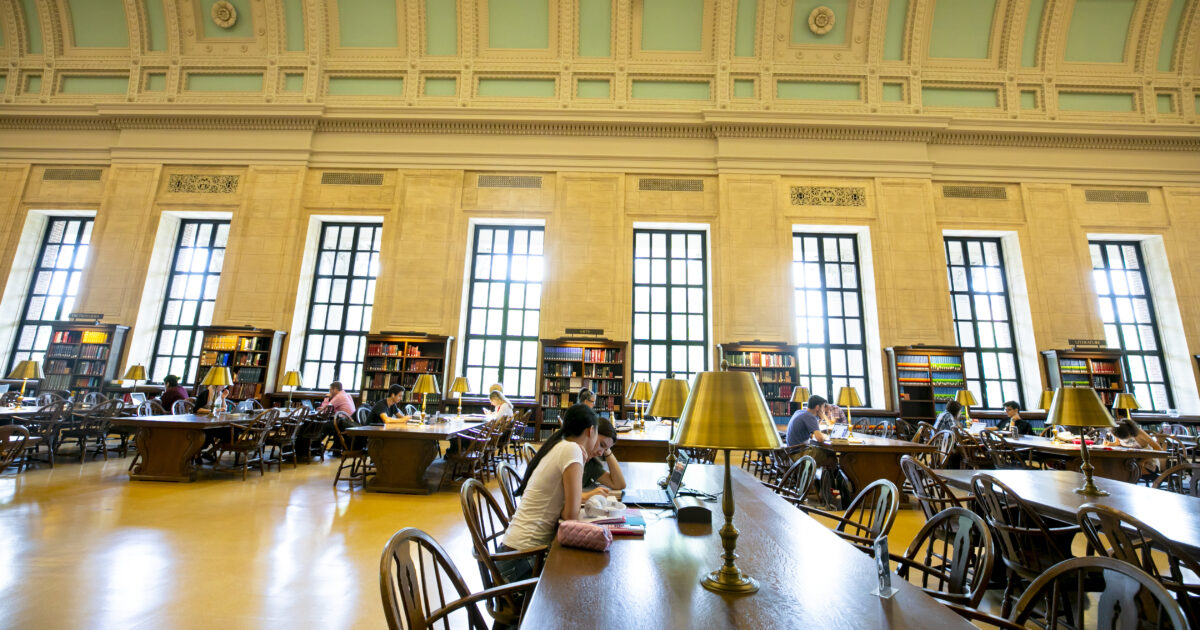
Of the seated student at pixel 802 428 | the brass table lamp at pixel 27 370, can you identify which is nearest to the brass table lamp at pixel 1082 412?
the seated student at pixel 802 428

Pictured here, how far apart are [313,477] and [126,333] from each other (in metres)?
6.83

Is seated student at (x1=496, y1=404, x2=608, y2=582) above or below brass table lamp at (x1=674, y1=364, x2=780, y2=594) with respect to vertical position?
below

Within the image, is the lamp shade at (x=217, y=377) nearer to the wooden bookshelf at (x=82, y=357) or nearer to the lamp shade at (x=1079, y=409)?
the wooden bookshelf at (x=82, y=357)

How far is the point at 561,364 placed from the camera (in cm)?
908

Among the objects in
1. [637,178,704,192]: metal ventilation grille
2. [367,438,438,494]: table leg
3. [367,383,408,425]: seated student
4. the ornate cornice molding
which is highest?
the ornate cornice molding

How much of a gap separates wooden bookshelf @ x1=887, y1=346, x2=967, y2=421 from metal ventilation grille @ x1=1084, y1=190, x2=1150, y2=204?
4651 mm

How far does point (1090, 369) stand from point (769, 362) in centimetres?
584

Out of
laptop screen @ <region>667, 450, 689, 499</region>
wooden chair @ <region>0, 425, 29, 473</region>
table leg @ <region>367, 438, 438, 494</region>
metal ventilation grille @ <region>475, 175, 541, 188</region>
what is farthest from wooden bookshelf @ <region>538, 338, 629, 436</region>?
laptop screen @ <region>667, 450, 689, 499</region>

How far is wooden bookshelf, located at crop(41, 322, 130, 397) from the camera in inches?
348

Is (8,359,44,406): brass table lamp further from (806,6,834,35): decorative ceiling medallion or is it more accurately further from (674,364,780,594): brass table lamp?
(806,6,834,35): decorative ceiling medallion

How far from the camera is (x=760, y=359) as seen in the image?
8.88m

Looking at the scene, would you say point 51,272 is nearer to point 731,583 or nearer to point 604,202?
point 604,202

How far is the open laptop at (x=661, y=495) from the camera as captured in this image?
2162 mm

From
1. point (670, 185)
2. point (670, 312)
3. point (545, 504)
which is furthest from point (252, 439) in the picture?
point (670, 185)
